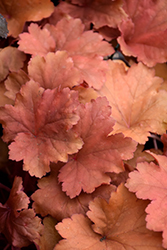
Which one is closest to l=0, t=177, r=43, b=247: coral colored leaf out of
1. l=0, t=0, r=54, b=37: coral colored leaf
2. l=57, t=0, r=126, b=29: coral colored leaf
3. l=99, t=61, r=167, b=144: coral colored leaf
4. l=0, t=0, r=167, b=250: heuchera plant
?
l=0, t=0, r=167, b=250: heuchera plant

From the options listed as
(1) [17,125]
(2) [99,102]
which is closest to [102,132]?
(2) [99,102]

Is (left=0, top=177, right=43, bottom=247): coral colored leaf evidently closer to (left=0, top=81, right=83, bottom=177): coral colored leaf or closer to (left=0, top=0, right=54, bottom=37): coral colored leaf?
(left=0, top=81, right=83, bottom=177): coral colored leaf

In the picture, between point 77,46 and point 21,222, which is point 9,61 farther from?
point 21,222

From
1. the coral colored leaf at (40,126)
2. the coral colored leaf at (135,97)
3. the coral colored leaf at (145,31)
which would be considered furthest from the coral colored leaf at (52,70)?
the coral colored leaf at (145,31)

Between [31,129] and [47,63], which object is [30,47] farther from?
[31,129]

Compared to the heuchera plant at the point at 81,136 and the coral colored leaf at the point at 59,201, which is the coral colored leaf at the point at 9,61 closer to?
the heuchera plant at the point at 81,136

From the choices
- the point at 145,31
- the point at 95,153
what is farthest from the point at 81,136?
the point at 145,31
